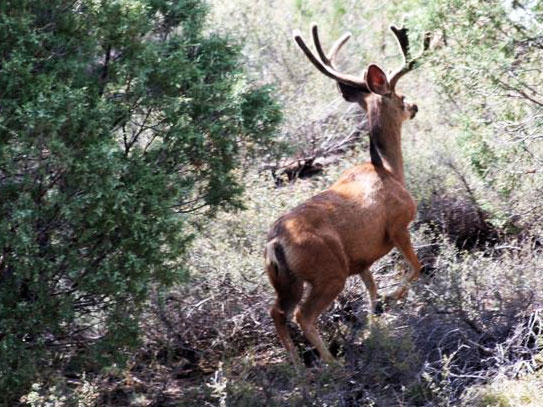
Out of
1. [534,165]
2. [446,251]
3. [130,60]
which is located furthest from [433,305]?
[130,60]

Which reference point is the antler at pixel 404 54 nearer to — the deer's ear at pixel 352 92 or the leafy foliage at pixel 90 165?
the deer's ear at pixel 352 92

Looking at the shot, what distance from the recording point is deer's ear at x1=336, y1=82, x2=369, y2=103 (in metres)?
10.5

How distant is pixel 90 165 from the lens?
7.47 meters

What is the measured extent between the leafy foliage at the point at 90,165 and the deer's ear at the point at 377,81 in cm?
152

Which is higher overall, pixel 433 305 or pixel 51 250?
pixel 51 250

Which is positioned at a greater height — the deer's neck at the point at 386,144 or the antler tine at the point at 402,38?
the antler tine at the point at 402,38

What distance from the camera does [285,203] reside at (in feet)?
36.6

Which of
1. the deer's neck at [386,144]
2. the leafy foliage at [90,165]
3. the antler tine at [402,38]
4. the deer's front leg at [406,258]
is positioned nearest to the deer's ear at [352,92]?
the deer's neck at [386,144]

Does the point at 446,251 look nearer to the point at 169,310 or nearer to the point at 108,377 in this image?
the point at 169,310

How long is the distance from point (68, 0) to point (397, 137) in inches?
147

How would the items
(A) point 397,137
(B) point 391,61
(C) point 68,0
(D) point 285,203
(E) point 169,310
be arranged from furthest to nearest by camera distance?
(B) point 391,61 < (D) point 285,203 < (A) point 397,137 < (E) point 169,310 < (C) point 68,0

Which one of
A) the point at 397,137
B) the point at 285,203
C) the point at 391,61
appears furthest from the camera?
the point at 391,61

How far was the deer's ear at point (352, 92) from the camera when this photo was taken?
10.5m

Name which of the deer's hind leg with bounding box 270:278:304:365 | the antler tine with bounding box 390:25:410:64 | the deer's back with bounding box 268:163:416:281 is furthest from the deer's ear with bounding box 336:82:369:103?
the deer's hind leg with bounding box 270:278:304:365
